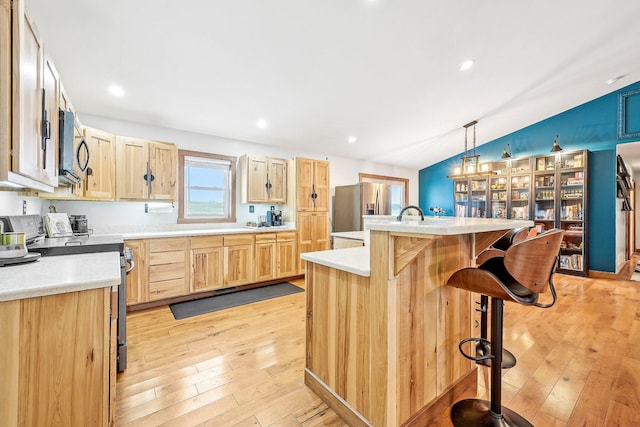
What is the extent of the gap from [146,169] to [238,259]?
1.65 metres

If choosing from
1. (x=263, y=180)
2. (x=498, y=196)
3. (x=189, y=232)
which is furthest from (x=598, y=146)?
(x=189, y=232)

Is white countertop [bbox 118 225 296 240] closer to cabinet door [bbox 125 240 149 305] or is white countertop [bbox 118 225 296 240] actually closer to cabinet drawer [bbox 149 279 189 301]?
cabinet door [bbox 125 240 149 305]

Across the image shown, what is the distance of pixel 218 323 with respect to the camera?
2842mm

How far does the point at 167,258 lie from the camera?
3.33 meters

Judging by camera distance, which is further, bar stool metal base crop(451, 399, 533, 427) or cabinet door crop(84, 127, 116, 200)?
cabinet door crop(84, 127, 116, 200)

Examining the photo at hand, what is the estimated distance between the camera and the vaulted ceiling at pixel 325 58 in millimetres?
2197

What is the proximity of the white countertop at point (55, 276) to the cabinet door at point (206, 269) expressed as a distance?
198 centimetres

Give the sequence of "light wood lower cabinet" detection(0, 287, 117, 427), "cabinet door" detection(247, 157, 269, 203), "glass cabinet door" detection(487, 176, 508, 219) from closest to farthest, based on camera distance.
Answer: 1. "light wood lower cabinet" detection(0, 287, 117, 427)
2. "cabinet door" detection(247, 157, 269, 203)
3. "glass cabinet door" detection(487, 176, 508, 219)

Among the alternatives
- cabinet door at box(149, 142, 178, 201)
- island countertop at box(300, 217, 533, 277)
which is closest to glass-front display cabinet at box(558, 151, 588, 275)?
island countertop at box(300, 217, 533, 277)

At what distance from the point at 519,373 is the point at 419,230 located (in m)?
1.76

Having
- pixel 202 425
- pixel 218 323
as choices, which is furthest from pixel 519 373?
pixel 218 323

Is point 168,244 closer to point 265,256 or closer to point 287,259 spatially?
point 265,256

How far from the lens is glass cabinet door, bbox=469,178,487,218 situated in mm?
6160

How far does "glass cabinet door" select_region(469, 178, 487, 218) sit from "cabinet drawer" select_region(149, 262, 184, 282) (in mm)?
5996
